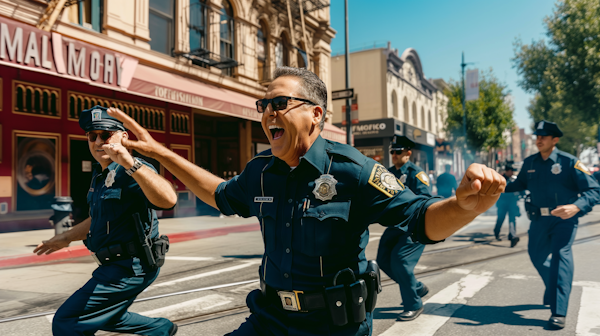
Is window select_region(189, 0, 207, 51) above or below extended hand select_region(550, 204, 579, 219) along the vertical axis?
above

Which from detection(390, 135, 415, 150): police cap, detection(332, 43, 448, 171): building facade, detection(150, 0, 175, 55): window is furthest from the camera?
detection(332, 43, 448, 171): building facade

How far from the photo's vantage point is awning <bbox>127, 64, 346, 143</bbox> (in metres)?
11.9

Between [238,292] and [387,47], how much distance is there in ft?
100

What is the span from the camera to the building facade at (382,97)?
32.0 m

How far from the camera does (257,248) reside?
8922mm

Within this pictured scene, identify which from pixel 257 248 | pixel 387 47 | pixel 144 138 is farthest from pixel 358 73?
pixel 144 138

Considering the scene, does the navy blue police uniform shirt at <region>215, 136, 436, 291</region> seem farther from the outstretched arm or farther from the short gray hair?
the outstretched arm

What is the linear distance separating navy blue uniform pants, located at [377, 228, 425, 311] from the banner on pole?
30526 millimetres

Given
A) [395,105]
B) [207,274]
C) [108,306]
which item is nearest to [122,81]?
[207,274]

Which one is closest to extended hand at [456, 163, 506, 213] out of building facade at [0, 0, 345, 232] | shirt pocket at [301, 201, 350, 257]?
shirt pocket at [301, 201, 350, 257]

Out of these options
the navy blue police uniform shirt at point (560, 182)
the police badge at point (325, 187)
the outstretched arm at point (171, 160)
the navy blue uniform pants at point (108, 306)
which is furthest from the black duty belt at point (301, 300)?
the navy blue police uniform shirt at point (560, 182)

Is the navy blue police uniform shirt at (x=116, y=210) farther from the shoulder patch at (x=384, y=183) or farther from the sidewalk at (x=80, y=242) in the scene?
the sidewalk at (x=80, y=242)

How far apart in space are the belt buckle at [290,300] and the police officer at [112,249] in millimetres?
1277

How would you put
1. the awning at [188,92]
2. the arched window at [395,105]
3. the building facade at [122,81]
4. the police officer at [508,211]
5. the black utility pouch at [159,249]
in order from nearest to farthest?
the black utility pouch at [159,249] < the police officer at [508,211] < the building facade at [122,81] < the awning at [188,92] < the arched window at [395,105]
